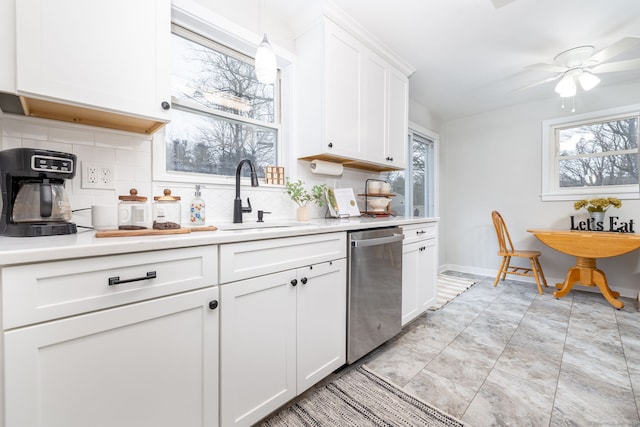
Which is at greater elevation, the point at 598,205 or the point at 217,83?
the point at 217,83

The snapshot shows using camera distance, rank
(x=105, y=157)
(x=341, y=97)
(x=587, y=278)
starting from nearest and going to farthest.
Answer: (x=105, y=157) < (x=341, y=97) < (x=587, y=278)

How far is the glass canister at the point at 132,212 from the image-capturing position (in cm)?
122

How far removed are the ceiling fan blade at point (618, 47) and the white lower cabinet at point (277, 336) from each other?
2.55 metres

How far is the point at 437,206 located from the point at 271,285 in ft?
12.5

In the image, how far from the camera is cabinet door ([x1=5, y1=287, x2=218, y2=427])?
728 millimetres

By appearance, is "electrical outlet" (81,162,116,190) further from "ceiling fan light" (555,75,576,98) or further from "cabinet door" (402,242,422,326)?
"ceiling fan light" (555,75,576,98)

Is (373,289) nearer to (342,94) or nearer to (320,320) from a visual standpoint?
(320,320)

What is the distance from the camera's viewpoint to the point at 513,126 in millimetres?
4035

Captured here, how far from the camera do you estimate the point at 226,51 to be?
6.37 feet

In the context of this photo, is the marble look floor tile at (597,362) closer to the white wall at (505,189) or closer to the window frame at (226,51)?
the white wall at (505,189)

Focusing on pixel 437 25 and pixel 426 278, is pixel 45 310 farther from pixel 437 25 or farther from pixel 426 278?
pixel 437 25

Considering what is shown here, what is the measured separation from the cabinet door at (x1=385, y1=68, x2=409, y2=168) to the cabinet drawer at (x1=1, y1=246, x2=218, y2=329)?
6.95 ft

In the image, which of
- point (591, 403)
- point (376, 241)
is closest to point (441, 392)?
point (591, 403)

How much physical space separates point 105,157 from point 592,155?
5059 mm
